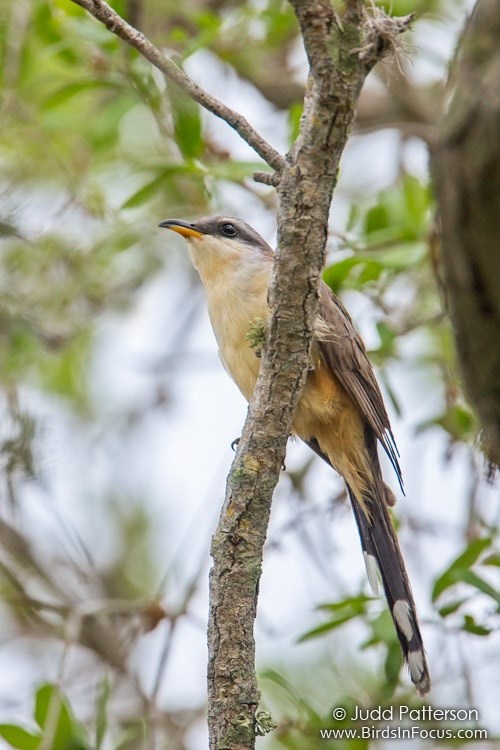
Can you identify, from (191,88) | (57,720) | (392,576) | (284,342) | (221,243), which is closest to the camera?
(191,88)

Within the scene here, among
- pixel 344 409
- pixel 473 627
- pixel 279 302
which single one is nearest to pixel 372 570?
pixel 473 627

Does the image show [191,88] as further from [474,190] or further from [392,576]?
[392,576]

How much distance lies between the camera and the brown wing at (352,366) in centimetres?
473

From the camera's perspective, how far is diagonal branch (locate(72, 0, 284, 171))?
9.48ft

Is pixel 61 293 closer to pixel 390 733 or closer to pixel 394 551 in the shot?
pixel 394 551

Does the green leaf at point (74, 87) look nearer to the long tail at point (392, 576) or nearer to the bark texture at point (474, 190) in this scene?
the long tail at point (392, 576)

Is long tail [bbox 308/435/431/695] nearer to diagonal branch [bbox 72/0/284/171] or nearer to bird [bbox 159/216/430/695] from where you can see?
bird [bbox 159/216/430/695]

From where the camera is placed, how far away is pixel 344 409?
498cm

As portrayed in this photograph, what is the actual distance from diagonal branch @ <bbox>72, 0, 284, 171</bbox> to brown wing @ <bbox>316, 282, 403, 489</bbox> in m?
1.77

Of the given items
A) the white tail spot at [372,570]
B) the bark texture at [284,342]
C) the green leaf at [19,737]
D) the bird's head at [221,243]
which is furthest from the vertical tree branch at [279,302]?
the bird's head at [221,243]

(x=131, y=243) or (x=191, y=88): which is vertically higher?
(x=131, y=243)

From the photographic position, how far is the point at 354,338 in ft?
16.1

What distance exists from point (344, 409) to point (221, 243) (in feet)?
4.17

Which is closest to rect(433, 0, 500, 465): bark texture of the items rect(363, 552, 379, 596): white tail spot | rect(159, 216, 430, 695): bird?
rect(159, 216, 430, 695): bird
